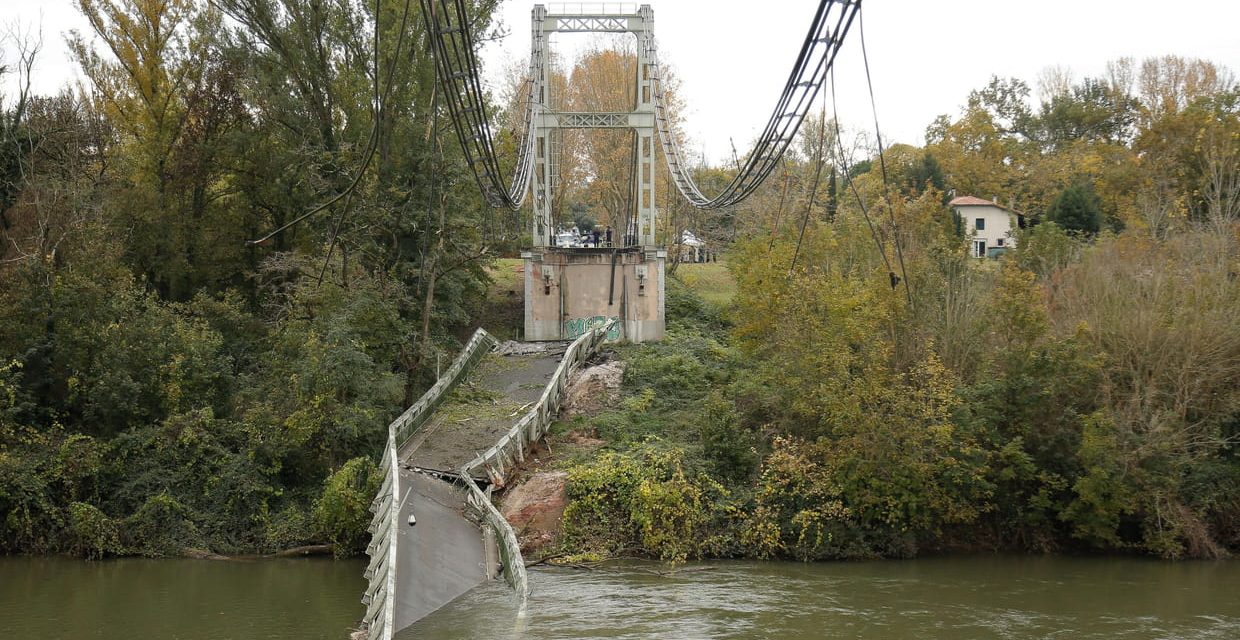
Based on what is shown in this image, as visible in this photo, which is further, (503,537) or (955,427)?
(955,427)

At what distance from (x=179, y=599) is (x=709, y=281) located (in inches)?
1420

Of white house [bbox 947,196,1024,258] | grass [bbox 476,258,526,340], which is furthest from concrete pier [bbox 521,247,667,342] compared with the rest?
white house [bbox 947,196,1024,258]

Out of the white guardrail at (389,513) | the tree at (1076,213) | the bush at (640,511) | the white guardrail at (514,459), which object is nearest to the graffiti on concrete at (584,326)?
the white guardrail at (514,459)

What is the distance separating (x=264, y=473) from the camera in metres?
26.4

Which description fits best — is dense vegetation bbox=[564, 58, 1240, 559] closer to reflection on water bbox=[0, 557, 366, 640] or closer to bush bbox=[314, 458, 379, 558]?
bush bbox=[314, 458, 379, 558]

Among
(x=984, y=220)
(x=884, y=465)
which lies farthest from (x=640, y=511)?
(x=984, y=220)

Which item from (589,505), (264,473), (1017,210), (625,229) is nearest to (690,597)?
(589,505)

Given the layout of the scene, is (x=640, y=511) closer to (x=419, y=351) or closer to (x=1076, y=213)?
(x=419, y=351)

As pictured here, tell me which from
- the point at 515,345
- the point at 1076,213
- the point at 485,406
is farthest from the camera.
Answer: the point at 1076,213

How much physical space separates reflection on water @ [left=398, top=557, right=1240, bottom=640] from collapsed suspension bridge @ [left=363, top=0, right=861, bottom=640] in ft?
3.43

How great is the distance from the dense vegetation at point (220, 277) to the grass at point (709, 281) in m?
13.0

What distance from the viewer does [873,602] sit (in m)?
19.6

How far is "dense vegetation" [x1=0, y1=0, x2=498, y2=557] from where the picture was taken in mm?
25734

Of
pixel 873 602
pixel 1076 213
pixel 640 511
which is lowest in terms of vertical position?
pixel 873 602
